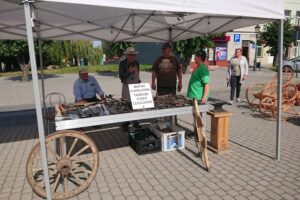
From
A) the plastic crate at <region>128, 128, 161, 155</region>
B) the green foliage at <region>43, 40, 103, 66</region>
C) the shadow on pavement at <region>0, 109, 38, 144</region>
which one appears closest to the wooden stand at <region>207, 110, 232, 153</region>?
the plastic crate at <region>128, 128, 161, 155</region>

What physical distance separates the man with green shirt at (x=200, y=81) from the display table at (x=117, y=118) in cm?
38

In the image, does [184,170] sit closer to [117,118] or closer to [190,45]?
[117,118]

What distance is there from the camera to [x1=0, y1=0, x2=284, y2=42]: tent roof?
3666mm

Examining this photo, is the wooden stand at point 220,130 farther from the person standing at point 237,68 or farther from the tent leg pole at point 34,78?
the person standing at point 237,68

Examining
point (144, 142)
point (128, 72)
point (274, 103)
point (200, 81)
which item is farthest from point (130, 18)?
point (274, 103)

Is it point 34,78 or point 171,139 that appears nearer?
point 34,78

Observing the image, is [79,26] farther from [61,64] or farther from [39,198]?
[61,64]

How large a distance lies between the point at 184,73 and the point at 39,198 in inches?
793

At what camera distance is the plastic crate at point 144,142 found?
17.4ft

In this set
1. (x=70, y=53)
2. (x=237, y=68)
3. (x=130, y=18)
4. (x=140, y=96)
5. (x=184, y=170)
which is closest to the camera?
(x=184, y=170)

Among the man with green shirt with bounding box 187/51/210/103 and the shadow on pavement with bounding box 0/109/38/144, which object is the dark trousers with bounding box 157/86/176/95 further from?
the shadow on pavement with bounding box 0/109/38/144

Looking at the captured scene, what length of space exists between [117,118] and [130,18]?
2650 millimetres

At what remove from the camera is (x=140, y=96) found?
4719 millimetres

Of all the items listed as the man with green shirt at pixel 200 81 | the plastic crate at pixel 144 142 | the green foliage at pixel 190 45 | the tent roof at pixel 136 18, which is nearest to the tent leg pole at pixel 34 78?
the tent roof at pixel 136 18
